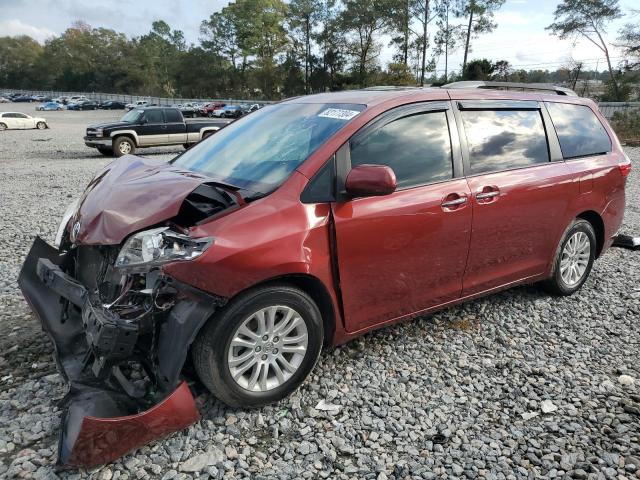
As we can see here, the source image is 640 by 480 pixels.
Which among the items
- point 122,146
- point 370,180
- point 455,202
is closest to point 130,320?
point 370,180

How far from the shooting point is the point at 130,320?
8.07 ft

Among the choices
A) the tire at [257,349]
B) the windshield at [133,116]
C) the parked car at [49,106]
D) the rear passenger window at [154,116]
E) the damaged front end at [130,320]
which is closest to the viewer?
the damaged front end at [130,320]

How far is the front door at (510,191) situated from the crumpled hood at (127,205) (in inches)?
76.7

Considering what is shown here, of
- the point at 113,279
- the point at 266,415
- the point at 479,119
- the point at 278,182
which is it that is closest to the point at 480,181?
the point at 479,119

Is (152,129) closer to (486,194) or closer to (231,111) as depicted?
(486,194)

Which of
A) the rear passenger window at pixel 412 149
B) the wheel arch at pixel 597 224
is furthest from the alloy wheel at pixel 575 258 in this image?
the rear passenger window at pixel 412 149

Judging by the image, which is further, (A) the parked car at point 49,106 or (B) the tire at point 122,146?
(A) the parked car at point 49,106

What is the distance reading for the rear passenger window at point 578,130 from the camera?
4285 mm

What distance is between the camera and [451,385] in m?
3.19

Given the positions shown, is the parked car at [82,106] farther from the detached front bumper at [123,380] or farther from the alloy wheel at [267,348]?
the alloy wheel at [267,348]

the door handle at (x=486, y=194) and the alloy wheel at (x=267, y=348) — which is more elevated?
the door handle at (x=486, y=194)

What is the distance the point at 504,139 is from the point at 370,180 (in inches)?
61.9

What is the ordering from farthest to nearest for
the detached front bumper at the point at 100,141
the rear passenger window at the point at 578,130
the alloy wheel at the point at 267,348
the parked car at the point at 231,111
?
the parked car at the point at 231,111
the detached front bumper at the point at 100,141
the rear passenger window at the point at 578,130
the alloy wheel at the point at 267,348

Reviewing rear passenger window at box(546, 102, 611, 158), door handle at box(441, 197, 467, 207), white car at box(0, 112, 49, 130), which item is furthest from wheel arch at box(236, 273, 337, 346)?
white car at box(0, 112, 49, 130)
